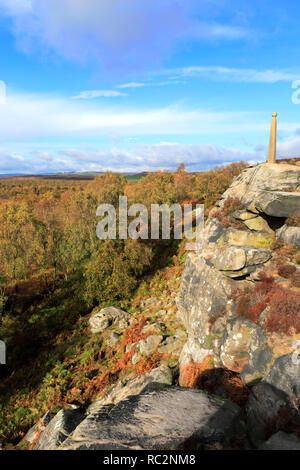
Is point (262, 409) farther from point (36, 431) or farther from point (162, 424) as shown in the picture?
point (36, 431)

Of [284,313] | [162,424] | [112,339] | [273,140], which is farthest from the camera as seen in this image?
[112,339]

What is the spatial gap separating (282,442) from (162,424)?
13.6ft

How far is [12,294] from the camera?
37250 mm

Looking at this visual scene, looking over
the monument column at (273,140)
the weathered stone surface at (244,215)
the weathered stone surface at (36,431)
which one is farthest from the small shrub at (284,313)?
the weathered stone surface at (36,431)

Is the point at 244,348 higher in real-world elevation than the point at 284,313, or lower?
lower

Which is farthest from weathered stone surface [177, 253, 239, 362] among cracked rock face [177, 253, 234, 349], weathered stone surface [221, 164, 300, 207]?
weathered stone surface [221, 164, 300, 207]

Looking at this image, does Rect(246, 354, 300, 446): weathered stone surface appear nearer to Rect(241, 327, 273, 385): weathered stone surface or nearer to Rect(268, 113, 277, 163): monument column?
Rect(241, 327, 273, 385): weathered stone surface

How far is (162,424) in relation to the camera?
949cm

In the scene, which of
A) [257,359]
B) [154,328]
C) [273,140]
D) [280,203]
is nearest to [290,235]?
[280,203]

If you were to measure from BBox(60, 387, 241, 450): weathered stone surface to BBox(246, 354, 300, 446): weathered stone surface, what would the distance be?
644mm

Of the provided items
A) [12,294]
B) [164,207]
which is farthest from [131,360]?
[164,207]

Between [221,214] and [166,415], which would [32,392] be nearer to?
[166,415]

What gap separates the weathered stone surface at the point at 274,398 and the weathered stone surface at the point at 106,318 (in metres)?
19.0

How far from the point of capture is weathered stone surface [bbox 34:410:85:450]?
488 inches
